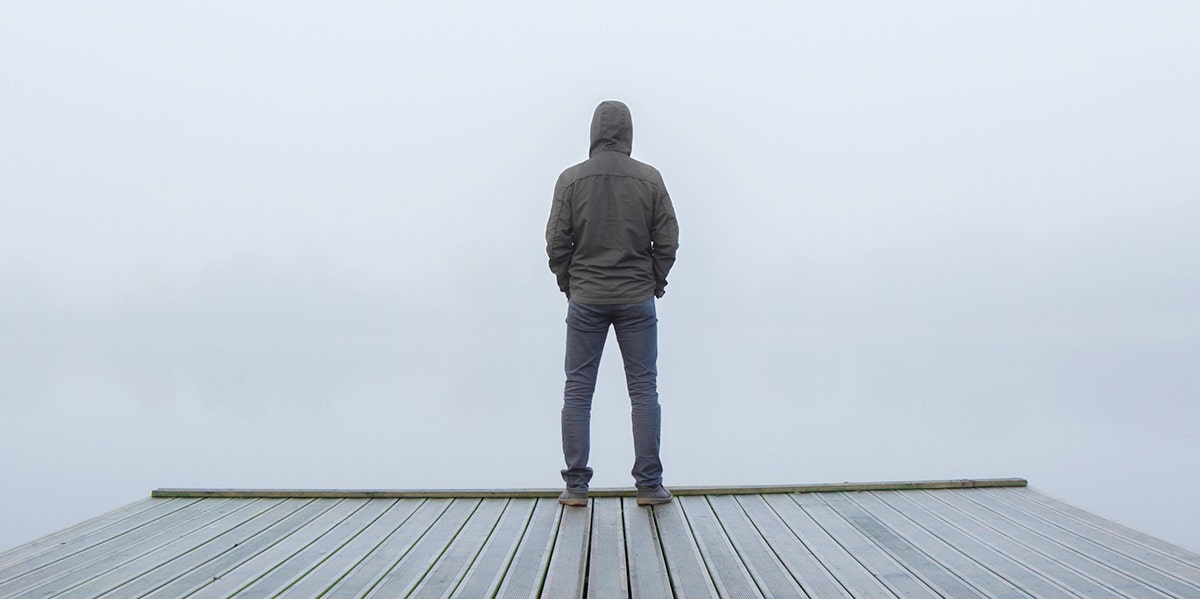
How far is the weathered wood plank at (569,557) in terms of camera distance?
2.15 meters

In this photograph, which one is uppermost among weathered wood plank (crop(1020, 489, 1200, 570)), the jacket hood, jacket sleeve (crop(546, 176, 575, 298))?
the jacket hood

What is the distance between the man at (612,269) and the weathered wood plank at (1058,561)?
3.91 feet

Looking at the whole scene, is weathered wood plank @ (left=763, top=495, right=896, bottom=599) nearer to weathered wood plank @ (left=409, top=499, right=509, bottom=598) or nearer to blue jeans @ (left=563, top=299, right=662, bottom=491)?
blue jeans @ (left=563, top=299, right=662, bottom=491)

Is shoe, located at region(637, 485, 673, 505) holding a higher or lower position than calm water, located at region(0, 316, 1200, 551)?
higher

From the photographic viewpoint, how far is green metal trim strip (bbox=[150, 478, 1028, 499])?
3.42 m

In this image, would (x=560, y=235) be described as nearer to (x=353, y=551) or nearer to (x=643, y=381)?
(x=643, y=381)

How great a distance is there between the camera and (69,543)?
272 centimetres

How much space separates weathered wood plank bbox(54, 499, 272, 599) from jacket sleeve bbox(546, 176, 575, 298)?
1565 mm

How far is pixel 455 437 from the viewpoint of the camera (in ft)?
39.2

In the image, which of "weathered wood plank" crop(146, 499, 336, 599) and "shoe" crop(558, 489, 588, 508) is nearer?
"weathered wood plank" crop(146, 499, 336, 599)

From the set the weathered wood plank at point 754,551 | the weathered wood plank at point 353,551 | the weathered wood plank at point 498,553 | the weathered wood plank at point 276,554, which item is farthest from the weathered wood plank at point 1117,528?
the weathered wood plank at point 276,554

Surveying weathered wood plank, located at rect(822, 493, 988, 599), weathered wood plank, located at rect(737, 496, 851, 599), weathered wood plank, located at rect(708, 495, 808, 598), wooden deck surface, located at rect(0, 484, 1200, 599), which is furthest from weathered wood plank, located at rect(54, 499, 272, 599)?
weathered wood plank, located at rect(822, 493, 988, 599)

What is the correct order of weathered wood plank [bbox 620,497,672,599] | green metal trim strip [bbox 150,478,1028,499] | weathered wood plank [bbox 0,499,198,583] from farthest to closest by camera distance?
green metal trim strip [bbox 150,478,1028,499] < weathered wood plank [bbox 0,499,198,583] < weathered wood plank [bbox 620,497,672,599]

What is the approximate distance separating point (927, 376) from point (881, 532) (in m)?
21.9
